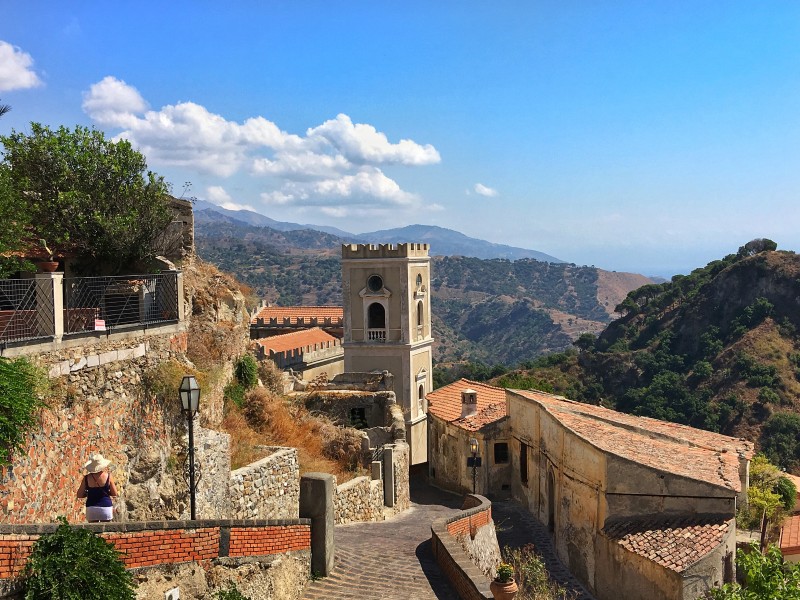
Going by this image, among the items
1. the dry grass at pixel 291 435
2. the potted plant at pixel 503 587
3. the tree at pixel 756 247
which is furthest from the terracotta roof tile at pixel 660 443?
the tree at pixel 756 247

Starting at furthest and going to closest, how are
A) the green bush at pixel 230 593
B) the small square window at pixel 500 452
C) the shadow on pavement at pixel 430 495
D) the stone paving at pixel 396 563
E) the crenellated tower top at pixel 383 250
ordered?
the crenellated tower top at pixel 383 250 → the small square window at pixel 500 452 → the shadow on pavement at pixel 430 495 → the stone paving at pixel 396 563 → the green bush at pixel 230 593

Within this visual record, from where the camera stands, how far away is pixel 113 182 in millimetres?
16516

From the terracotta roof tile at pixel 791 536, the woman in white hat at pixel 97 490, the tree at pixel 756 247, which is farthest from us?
the tree at pixel 756 247

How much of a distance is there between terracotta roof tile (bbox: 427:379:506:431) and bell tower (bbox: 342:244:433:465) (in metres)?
1.89

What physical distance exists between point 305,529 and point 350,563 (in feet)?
6.19

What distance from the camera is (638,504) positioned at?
66.7 feet

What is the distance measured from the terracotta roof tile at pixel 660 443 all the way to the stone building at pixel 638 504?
52 millimetres

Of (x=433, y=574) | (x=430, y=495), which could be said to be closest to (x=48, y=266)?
(x=433, y=574)

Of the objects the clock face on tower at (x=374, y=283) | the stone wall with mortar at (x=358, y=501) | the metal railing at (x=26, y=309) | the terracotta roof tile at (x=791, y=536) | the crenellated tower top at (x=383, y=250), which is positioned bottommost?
the terracotta roof tile at (x=791, y=536)

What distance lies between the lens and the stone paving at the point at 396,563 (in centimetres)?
1253

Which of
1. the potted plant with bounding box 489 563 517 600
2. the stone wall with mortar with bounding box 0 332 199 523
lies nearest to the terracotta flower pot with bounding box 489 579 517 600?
the potted plant with bounding box 489 563 517 600

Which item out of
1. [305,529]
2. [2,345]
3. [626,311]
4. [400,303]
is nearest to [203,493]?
[305,529]

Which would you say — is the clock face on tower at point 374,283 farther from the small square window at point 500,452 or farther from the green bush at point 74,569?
the green bush at point 74,569

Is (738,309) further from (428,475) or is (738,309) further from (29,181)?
(29,181)
